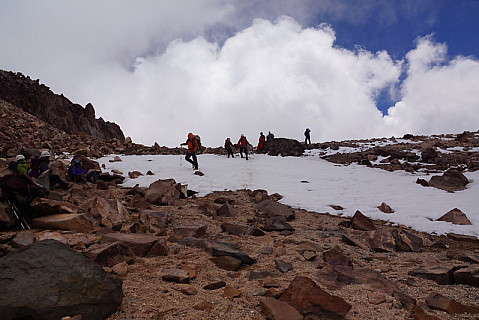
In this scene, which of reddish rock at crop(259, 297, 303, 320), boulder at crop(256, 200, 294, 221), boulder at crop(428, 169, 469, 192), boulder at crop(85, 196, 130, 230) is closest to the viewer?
reddish rock at crop(259, 297, 303, 320)

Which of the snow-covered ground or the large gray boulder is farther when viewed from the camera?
→ the snow-covered ground

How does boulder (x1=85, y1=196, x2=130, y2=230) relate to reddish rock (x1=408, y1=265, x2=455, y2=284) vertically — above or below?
above

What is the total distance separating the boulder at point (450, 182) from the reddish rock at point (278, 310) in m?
11.8

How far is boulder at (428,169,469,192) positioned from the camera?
11.7m

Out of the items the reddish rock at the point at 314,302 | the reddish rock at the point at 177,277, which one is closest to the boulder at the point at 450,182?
the reddish rock at the point at 314,302

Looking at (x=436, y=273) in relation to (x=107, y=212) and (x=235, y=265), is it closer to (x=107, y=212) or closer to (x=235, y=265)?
(x=235, y=265)

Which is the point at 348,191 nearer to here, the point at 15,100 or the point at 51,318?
the point at 51,318

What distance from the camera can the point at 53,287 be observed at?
277 cm

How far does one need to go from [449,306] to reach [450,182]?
11.1 metres

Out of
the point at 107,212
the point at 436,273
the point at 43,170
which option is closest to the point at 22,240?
the point at 107,212

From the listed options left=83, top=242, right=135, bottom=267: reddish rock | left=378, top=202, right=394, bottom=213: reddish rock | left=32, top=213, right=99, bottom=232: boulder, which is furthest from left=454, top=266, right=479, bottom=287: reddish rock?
→ left=32, top=213, right=99, bottom=232: boulder

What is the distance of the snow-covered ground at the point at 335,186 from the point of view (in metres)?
9.18

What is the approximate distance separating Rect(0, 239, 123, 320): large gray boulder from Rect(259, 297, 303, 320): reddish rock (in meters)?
1.60

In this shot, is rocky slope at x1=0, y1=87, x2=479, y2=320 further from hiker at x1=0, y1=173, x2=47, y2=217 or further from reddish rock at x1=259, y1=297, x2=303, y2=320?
hiker at x1=0, y1=173, x2=47, y2=217
